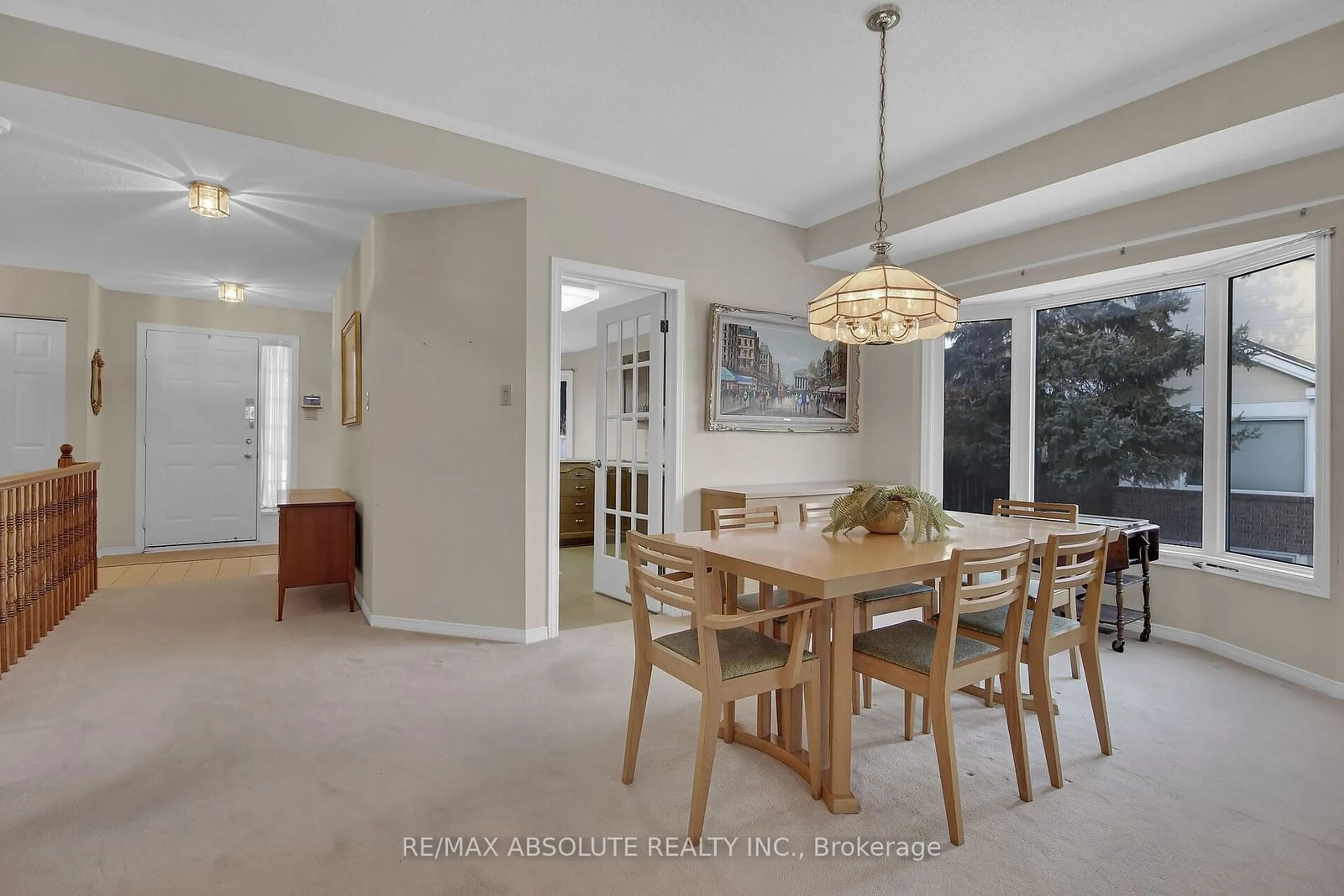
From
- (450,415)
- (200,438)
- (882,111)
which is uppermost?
(882,111)

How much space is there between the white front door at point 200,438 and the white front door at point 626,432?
3630 mm

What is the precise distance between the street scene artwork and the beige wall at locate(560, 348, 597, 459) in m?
3.65

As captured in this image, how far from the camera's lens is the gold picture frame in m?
4.04

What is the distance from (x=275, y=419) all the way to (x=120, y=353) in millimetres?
1249

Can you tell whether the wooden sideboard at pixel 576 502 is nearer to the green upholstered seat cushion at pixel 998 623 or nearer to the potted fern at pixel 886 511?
the potted fern at pixel 886 511

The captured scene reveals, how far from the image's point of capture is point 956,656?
6.59ft

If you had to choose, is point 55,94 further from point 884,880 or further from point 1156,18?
point 1156,18

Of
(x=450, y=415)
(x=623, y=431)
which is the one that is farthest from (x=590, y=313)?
(x=450, y=415)

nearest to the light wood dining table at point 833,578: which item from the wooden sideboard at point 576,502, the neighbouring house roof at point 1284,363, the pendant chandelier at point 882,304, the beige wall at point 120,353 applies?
the pendant chandelier at point 882,304

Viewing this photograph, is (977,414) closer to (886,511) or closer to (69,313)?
(886,511)

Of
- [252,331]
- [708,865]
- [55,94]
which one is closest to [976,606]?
[708,865]

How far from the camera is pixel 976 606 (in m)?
1.91

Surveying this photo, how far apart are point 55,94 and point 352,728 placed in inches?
103

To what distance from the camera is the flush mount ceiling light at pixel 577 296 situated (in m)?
5.19
